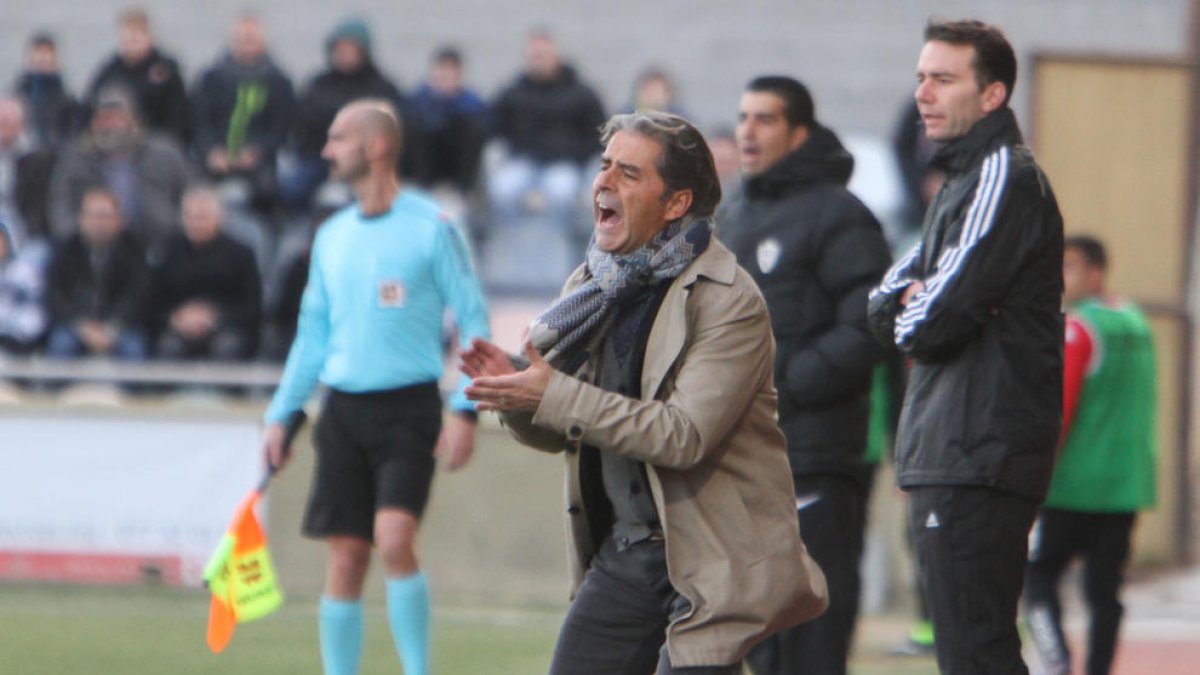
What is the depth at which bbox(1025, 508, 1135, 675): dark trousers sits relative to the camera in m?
8.39

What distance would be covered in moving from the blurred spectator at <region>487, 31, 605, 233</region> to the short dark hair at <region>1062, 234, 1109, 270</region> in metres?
7.12

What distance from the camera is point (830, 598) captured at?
667 cm

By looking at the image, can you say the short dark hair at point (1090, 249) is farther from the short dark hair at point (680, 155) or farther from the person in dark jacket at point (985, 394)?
the short dark hair at point (680, 155)

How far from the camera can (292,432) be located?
796 cm

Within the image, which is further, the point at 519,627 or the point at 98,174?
the point at 98,174

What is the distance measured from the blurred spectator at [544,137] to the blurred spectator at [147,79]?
2.34 meters

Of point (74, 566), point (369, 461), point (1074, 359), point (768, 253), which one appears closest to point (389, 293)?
point (369, 461)

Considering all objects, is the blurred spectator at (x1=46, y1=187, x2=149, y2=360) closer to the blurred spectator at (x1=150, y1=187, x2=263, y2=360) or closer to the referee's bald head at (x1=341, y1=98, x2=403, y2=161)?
the blurred spectator at (x1=150, y1=187, x2=263, y2=360)

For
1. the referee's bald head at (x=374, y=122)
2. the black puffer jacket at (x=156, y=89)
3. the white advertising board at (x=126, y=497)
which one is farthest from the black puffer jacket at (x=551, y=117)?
the referee's bald head at (x=374, y=122)

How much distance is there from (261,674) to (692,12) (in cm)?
1157

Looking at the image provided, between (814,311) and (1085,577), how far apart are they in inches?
94.1

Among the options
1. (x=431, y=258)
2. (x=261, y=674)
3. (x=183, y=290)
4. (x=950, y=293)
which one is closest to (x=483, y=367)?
(x=950, y=293)

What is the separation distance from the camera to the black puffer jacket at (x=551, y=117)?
15648mm

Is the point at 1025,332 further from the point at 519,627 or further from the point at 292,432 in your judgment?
the point at 519,627
